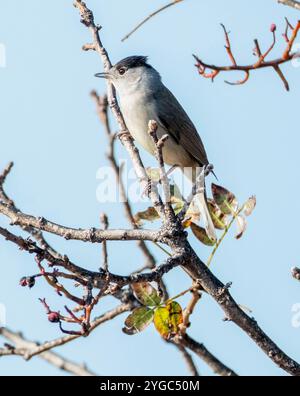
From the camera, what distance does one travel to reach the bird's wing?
6.84 m

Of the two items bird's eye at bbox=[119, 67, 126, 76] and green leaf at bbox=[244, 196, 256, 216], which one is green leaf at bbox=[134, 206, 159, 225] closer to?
green leaf at bbox=[244, 196, 256, 216]

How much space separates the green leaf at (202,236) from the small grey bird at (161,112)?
8.72 ft

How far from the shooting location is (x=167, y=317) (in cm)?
365

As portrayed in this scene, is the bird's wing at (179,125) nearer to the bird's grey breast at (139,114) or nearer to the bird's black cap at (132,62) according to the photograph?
the bird's grey breast at (139,114)

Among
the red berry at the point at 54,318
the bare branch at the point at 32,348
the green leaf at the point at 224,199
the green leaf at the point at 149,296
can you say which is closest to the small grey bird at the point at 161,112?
the bare branch at the point at 32,348

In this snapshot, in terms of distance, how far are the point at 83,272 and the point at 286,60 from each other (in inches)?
44.7

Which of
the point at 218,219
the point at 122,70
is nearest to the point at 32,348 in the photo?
the point at 218,219

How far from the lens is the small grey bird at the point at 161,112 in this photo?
6770 millimetres

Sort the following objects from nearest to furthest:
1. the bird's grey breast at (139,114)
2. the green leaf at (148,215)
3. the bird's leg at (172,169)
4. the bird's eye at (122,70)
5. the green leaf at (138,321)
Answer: the green leaf at (138,321), the green leaf at (148,215), the bird's grey breast at (139,114), the bird's leg at (172,169), the bird's eye at (122,70)

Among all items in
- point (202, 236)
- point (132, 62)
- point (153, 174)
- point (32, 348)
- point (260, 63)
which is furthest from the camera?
point (132, 62)

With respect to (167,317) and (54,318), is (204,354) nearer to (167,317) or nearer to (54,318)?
(167,317)

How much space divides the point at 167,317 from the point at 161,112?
3.51 meters
